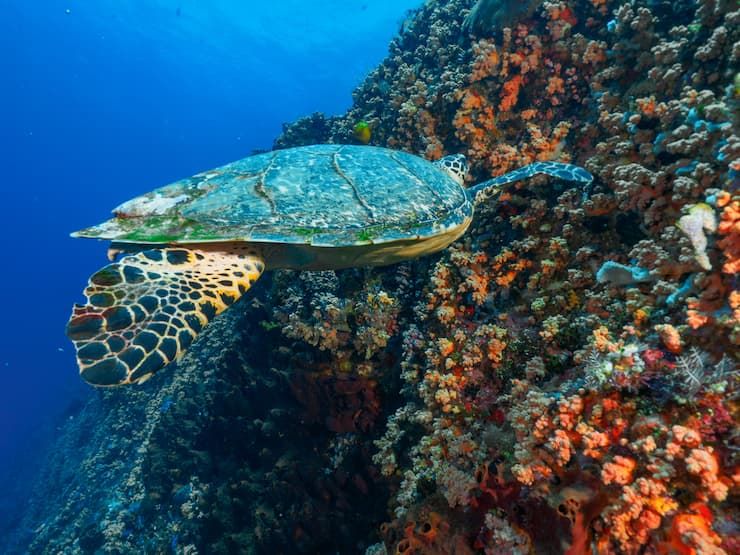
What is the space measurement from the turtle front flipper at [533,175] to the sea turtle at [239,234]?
13mm

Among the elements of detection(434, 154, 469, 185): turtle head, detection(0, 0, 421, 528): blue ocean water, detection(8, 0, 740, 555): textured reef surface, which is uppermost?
detection(0, 0, 421, 528): blue ocean water

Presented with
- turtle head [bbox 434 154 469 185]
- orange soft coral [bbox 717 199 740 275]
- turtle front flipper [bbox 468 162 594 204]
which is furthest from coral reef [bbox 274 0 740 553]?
turtle head [bbox 434 154 469 185]

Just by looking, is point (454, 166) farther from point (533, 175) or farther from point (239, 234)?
point (239, 234)

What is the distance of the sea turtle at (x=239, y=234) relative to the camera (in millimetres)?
2650

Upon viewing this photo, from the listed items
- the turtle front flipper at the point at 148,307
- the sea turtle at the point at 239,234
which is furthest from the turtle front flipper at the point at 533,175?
the turtle front flipper at the point at 148,307

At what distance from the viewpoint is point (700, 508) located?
4.29 feet

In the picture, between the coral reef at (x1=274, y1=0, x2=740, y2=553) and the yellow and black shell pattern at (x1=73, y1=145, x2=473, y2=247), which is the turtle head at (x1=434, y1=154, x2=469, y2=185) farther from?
the yellow and black shell pattern at (x1=73, y1=145, x2=473, y2=247)

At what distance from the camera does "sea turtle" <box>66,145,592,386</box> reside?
2.65 metres

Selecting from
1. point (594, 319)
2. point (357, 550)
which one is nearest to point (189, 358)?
point (357, 550)

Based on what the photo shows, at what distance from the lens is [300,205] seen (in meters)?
3.45

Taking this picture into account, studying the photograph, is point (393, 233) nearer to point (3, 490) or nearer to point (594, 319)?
point (594, 319)

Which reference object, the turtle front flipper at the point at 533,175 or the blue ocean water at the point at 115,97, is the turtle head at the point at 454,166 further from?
the blue ocean water at the point at 115,97

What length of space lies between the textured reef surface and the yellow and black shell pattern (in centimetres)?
58

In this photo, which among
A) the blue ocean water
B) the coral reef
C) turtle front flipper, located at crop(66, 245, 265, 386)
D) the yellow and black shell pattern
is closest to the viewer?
the coral reef
